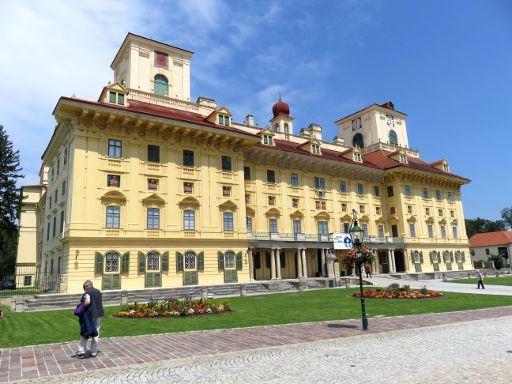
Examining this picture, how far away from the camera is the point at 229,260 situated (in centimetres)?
3362

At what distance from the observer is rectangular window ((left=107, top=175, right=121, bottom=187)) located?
1155 inches

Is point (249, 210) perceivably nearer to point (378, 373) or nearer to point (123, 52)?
point (123, 52)

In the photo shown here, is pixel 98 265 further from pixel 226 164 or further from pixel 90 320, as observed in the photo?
pixel 90 320

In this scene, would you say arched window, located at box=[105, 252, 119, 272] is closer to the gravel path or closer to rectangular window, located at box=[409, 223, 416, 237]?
the gravel path

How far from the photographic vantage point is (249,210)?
3838cm

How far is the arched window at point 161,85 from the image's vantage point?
3925 cm

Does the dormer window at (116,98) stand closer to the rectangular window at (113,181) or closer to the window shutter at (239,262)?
the rectangular window at (113,181)

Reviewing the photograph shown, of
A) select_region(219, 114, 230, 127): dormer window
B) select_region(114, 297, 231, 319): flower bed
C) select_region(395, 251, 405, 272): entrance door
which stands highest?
select_region(219, 114, 230, 127): dormer window

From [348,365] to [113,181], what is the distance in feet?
83.4

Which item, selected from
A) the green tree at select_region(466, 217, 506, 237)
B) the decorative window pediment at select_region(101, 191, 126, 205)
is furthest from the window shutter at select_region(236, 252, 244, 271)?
the green tree at select_region(466, 217, 506, 237)

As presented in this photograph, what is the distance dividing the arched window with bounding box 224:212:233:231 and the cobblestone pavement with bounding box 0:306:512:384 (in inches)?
858

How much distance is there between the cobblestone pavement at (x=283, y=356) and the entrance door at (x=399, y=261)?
3970cm

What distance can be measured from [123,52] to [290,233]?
85.3ft

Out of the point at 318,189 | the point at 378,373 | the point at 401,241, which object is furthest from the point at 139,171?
the point at 401,241
